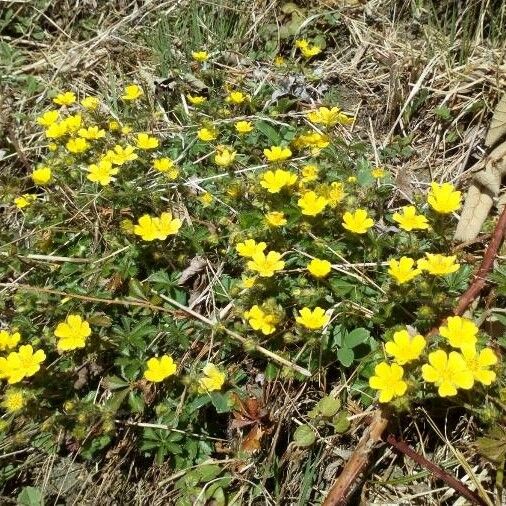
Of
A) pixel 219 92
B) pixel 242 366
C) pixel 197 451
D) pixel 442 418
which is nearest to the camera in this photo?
pixel 442 418

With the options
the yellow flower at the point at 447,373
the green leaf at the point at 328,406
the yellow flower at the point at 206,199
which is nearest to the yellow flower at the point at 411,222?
the yellow flower at the point at 447,373

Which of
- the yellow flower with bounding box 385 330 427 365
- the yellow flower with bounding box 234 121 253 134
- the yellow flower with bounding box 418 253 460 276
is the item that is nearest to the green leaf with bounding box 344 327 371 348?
the yellow flower with bounding box 385 330 427 365

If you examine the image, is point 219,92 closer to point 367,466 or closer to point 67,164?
point 67,164

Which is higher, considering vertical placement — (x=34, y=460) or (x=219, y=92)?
(x=219, y=92)

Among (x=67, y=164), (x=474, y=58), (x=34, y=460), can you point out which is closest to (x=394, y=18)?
(x=474, y=58)

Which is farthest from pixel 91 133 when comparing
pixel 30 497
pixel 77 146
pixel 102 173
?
pixel 30 497

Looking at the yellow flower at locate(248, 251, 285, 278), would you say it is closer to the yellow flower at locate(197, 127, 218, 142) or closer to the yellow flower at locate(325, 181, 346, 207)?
the yellow flower at locate(325, 181, 346, 207)

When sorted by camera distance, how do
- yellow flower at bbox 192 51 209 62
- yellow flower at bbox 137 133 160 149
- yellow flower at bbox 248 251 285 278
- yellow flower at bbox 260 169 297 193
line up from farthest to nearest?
yellow flower at bbox 192 51 209 62, yellow flower at bbox 137 133 160 149, yellow flower at bbox 260 169 297 193, yellow flower at bbox 248 251 285 278
